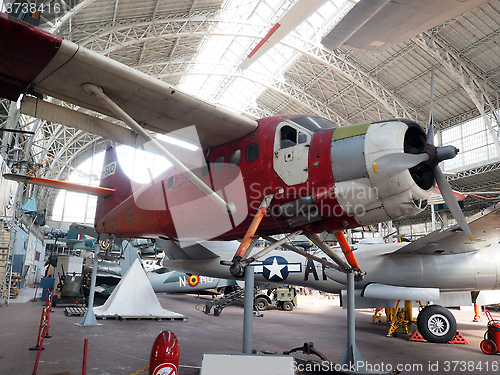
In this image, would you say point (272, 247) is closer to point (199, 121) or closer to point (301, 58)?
point (199, 121)

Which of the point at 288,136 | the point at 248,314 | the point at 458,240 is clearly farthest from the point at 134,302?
the point at 458,240

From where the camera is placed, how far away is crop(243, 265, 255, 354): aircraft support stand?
5.09m

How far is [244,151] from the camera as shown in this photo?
612 centimetres

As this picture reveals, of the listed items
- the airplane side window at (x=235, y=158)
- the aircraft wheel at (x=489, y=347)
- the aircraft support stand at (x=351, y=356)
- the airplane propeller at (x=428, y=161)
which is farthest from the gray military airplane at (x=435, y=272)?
the airplane side window at (x=235, y=158)

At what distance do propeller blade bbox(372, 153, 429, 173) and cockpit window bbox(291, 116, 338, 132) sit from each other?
1.32m

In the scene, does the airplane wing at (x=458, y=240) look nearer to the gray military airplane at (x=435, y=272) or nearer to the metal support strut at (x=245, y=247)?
the gray military airplane at (x=435, y=272)

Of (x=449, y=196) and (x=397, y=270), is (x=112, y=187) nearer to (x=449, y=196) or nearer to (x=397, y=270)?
(x=449, y=196)

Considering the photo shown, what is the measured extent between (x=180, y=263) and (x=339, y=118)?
25.7 m

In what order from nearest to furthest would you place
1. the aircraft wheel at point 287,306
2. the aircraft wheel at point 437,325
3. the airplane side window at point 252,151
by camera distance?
the airplane side window at point 252,151, the aircraft wheel at point 437,325, the aircraft wheel at point 287,306

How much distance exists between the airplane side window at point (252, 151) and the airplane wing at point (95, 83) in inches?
12.8

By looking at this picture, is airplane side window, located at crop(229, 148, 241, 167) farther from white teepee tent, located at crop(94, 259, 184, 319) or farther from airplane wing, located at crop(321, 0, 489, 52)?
white teepee tent, located at crop(94, 259, 184, 319)

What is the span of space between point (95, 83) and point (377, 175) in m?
4.63

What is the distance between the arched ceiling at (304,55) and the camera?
22.4 m

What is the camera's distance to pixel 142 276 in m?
14.1
